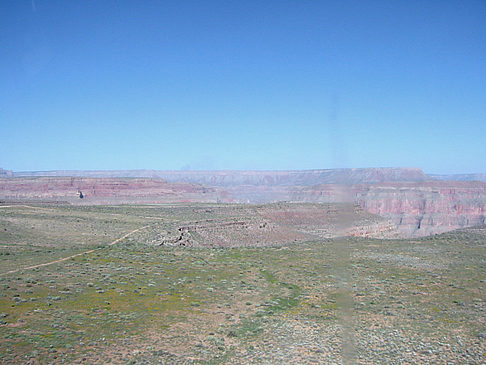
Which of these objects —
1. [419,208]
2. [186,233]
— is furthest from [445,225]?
[186,233]

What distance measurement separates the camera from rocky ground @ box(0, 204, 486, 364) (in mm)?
12742

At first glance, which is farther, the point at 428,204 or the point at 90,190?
the point at 428,204

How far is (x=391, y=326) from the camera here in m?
15.5

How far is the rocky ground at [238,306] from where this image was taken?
12.7 m

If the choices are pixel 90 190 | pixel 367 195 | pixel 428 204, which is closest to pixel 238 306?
pixel 90 190

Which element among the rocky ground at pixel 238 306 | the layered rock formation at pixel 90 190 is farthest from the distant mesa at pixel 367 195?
the rocky ground at pixel 238 306

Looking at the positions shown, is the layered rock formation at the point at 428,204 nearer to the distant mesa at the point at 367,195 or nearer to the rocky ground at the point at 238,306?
the distant mesa at the point at 367,195

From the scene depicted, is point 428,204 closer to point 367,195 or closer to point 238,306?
point 367,195

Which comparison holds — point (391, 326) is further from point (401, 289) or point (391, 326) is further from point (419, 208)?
point (419, 208)

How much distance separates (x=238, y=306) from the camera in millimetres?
17781

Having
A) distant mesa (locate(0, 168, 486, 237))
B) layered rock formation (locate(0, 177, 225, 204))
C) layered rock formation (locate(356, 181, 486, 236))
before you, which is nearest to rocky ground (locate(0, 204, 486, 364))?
layered rock formation (locate(0, 177, 225, 204))

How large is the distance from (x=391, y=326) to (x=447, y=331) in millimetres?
1978

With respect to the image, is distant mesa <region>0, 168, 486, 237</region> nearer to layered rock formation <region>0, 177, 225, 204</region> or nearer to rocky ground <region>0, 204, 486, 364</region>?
layered rock formation <region>0, 177, 225, 204</region>

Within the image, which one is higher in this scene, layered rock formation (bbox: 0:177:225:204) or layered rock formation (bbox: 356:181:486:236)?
layered rock formation (bbox: 0:177:225:204)
